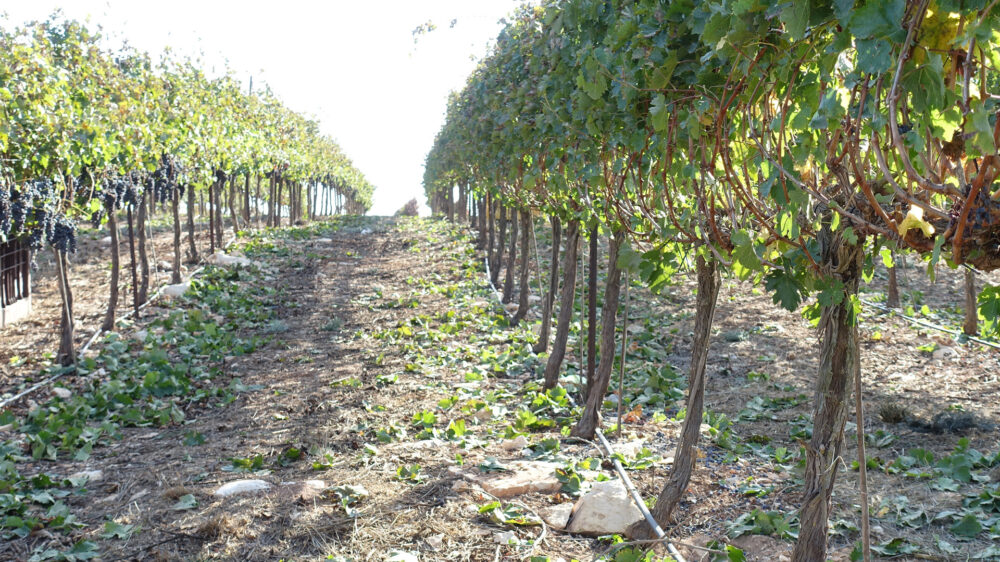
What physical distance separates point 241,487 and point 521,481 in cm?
188

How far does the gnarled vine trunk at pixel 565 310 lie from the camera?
7711 mm

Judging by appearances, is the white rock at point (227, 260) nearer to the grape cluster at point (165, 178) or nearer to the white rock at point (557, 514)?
the grape cluster at point (165, 178)

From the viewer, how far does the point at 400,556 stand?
399cm

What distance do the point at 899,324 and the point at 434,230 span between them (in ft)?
58.3

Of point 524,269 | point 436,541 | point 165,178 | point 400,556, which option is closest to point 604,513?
point 436,541

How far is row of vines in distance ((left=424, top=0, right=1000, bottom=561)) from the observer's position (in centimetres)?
162

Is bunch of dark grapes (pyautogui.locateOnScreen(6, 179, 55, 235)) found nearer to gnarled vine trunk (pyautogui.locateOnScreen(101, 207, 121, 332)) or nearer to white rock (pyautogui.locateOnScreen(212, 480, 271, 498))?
gnarled vine trunk (pyautogui.locateOnScreen(101, 207, 121, 332))

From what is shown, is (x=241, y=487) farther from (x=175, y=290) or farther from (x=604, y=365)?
(x=175, y=290)

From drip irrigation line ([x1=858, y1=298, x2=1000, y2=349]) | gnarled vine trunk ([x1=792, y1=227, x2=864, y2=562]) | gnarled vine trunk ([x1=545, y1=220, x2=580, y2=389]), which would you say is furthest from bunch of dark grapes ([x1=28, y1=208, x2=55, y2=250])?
drip irrigation line ([x1=858, y1=298, x2=1000, y2=349])

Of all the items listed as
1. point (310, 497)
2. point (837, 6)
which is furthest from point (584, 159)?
point (837, 6)

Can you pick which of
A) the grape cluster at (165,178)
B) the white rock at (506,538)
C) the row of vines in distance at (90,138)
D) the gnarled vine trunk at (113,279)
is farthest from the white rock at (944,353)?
the grape cluster at (165,178)

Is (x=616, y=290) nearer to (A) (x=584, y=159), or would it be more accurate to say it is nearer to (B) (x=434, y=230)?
(A) (x=584, y=159)

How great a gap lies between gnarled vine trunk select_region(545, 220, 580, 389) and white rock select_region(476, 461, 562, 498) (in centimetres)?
239

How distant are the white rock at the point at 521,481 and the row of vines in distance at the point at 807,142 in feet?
2.78
